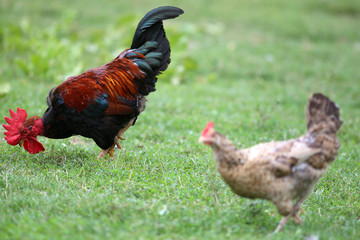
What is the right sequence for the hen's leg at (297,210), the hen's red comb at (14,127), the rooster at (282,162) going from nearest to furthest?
the rooster at (282,162), the hen's leg at (297,210), the hen's red comb at (14,127)

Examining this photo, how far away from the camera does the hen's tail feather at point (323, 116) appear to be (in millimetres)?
3898

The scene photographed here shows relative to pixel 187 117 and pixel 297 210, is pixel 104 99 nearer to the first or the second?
pixel 297 210

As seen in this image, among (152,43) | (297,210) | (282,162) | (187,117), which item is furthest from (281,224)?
(187,117)

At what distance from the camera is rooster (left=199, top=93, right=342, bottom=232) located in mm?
3723

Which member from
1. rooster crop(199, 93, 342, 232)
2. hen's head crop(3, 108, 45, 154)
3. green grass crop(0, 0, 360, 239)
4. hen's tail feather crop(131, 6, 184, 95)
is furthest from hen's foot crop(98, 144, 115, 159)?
rooster crop(199, 93, 342, 232)

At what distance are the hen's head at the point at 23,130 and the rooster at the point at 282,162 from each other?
2510 millimetres

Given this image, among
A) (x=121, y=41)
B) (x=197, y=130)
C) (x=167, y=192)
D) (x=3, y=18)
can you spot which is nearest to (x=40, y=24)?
(x=3, y=18)

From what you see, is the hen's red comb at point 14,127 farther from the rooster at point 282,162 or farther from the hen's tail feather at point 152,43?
the rooster at point 282,162

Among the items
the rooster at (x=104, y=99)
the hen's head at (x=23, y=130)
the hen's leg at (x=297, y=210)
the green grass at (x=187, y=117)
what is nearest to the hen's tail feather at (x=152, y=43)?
the rooster at (x=104, y=99)

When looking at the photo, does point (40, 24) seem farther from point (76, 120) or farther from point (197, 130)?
point (76, 120)

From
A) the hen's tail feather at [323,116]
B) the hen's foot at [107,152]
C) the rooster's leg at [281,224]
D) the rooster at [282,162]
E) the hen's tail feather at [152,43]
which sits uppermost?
the hen's tail feather at [152,43]

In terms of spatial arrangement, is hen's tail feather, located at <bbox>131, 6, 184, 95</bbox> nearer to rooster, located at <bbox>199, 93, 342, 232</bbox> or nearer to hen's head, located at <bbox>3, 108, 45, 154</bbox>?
hen's head, located at <bbox>3, 108, 45, 154</bbox>

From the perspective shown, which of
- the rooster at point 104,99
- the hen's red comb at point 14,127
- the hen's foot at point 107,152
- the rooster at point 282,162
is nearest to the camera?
the rooster at point 282,162

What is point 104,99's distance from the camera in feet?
17.2
